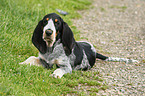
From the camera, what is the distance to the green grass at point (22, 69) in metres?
5.26

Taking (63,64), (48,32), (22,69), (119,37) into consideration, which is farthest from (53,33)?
(119,37)

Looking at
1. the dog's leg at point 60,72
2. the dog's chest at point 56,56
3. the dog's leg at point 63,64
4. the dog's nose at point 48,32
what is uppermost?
the dog's nose at point 48,32

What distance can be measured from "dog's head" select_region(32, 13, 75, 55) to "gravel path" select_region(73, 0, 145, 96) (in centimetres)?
148

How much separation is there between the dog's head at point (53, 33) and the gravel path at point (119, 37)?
1483mm

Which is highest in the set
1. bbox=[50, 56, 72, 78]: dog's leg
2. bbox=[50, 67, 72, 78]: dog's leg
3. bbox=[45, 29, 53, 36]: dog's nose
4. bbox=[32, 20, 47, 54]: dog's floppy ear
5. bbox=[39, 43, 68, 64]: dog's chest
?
bbox=[45, 29, 53, 36]: dog's nose

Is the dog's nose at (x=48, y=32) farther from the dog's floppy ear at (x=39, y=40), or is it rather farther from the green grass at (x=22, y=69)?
the green grass at (x=22, y=69)

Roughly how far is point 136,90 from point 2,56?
11.4 ft

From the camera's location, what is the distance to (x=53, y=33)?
20.2ft

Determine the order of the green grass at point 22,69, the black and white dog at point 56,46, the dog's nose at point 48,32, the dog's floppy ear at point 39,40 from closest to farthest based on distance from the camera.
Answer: the green grass at point 22,69
the dog's nose at point 48,32
the black and white dog at point 56,46
the dog's floppy ear at point 39,40

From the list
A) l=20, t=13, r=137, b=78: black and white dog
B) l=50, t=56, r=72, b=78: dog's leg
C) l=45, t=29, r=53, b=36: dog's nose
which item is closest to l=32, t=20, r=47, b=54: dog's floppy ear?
l=20, t=13, r=137, b=78: black and white dog

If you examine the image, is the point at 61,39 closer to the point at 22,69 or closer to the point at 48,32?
the point at 48,32

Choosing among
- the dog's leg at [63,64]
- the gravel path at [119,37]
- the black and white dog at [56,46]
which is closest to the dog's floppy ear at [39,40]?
the black and white dog at [56,46]

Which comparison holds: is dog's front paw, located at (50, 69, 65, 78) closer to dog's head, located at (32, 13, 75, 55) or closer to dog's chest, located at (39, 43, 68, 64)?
dog's chest, located at (39, 43, 68, 64)

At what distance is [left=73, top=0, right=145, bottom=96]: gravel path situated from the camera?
6598 mm
